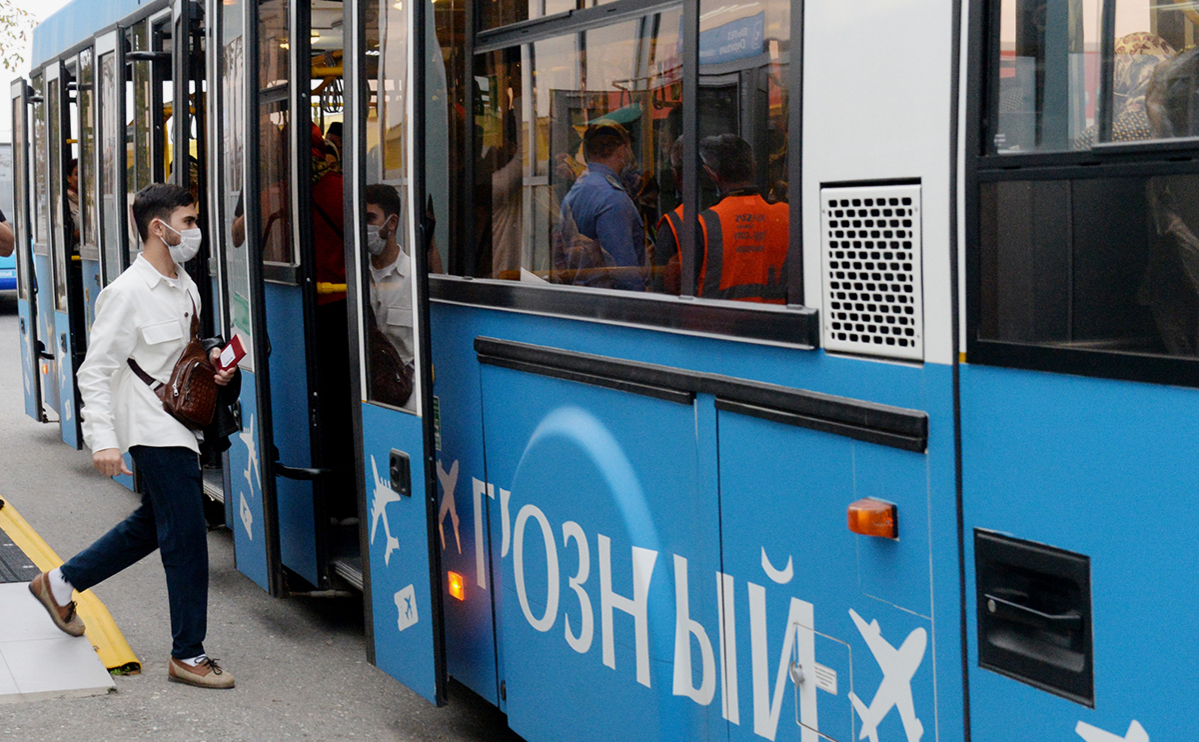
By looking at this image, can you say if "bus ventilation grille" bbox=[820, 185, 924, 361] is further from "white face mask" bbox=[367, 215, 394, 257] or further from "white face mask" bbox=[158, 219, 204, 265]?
"white face mask" bbox=[158, 219, 204, 265]

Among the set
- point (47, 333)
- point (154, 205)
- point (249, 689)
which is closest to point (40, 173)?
point (47, 333)

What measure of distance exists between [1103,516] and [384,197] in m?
2.53

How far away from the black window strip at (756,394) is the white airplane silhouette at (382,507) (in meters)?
0.74

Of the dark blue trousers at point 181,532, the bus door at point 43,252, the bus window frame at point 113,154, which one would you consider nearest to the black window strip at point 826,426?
the dark blue trousers at point 181,532

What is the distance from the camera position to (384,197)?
3.86 meters

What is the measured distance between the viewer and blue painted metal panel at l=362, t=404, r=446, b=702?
373cm

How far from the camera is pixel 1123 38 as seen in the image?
184 cm

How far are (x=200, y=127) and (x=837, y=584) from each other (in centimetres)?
461

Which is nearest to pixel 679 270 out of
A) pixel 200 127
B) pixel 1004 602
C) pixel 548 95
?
pixel 548 95

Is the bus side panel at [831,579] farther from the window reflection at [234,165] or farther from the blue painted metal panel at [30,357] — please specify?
the blue painted metal panel at [30,357]

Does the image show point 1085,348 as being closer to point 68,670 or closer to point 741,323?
point 741,323

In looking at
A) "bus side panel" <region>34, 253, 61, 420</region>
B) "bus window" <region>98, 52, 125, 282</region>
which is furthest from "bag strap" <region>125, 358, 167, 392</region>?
"bus side panel" <region>34, 253, 61, 420</region>

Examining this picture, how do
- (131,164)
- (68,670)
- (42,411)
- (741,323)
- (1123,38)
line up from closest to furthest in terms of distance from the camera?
(1123,38) → (741,323) → (68,670) → (131,164) → (42,411)

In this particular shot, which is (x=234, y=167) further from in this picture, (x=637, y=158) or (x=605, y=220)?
(x=637, y=158)
